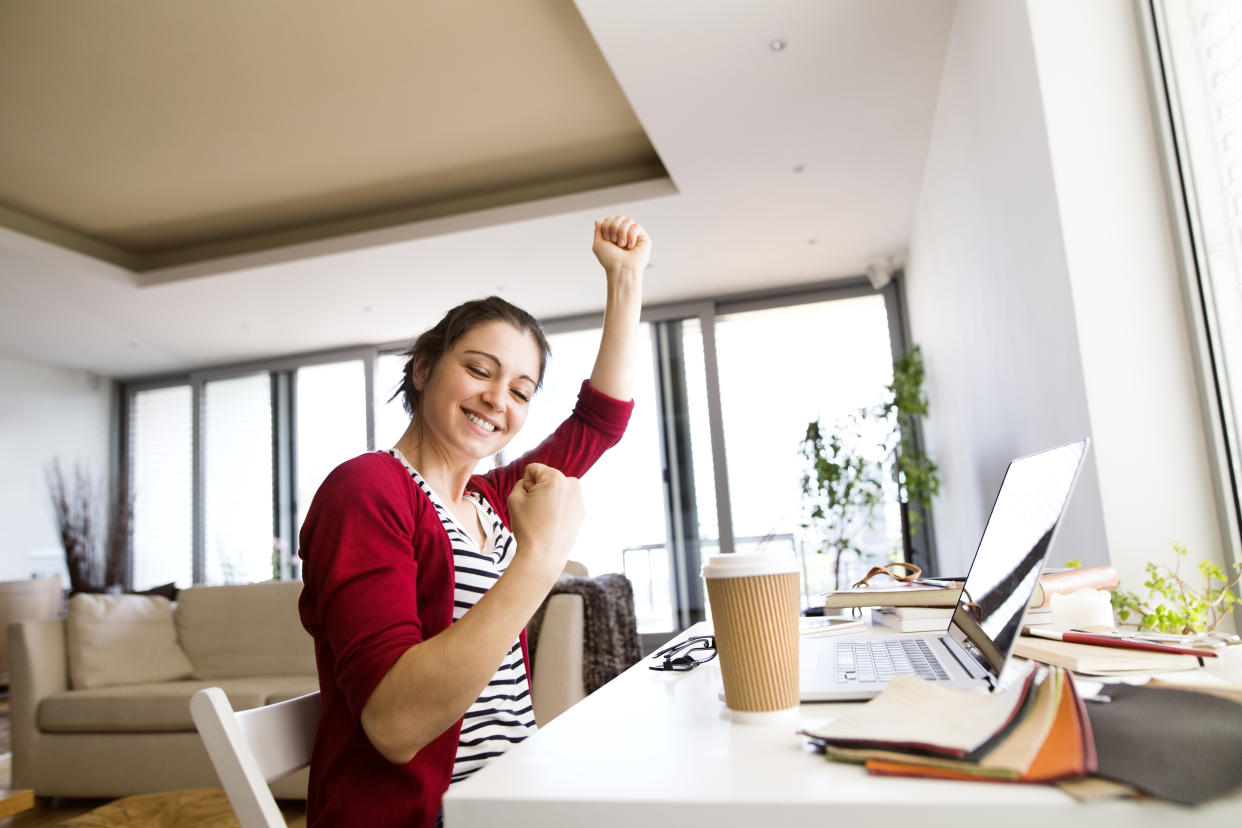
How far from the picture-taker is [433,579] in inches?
36.6

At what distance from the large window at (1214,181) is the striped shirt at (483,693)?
1.34 meters

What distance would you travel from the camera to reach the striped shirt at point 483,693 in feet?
3.13

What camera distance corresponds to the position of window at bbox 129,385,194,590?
23.0ft

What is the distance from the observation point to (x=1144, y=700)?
0.59 meters

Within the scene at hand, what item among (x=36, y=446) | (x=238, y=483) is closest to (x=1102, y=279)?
(x=238, y=483)

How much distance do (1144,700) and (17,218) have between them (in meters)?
5.51

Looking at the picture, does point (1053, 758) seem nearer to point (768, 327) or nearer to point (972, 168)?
point (972, 168)

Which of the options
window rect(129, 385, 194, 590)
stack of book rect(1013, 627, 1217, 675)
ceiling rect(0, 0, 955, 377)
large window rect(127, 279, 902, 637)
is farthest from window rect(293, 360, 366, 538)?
stack of book rect(1013, 627, 1217, 675)

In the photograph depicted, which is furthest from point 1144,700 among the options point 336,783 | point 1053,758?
point 336,783

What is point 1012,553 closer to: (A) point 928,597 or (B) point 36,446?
(A) point 928,597

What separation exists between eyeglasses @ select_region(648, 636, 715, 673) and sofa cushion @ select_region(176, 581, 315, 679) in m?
2.76

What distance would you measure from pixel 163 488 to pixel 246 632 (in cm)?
→ 417

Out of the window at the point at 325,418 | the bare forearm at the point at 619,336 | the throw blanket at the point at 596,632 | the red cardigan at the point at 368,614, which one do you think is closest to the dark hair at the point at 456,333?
the bare forearm at the point at 619,336

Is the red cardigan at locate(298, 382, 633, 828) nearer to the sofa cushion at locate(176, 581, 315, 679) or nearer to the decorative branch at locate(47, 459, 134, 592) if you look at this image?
the sofa cushion at locate(176, 581, 315, 679)
